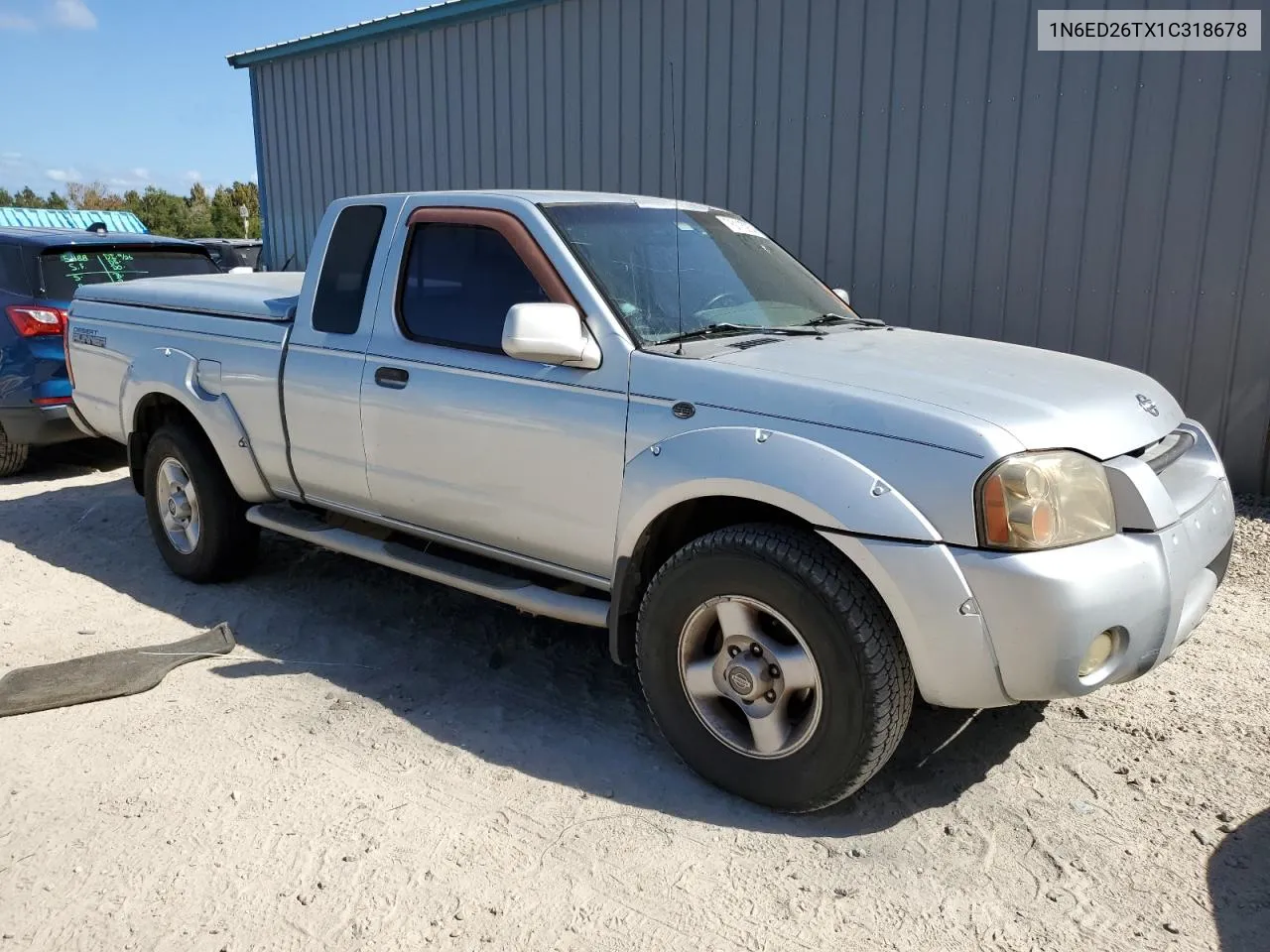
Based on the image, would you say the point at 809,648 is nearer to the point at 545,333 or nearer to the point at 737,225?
the point at 545,333

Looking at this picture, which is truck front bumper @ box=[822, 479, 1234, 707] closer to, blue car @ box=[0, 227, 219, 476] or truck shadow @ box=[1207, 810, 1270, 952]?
truck shadow @ box=[1207, 810, 1270, 952]

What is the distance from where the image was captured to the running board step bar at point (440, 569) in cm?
358

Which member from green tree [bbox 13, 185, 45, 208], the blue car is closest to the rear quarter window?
the blue car

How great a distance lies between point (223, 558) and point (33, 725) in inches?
57.4

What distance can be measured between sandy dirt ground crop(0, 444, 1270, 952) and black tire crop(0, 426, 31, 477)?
3574 millimetres

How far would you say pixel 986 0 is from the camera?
6.78 meters

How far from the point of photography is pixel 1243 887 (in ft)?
9.21

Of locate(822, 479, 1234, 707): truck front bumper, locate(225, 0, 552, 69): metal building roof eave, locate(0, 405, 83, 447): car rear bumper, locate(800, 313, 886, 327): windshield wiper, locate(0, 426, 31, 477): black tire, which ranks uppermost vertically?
locate(225, 0, 552, 69): metal building roof eave

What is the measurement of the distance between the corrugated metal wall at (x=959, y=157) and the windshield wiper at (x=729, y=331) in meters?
3.83

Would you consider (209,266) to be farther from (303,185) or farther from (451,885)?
(451,885)

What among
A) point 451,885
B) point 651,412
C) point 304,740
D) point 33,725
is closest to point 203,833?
point 304,740

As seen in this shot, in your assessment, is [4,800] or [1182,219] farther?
[1182,219]

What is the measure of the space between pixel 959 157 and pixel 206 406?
5217mm

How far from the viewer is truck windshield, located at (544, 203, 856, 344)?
3.65 m
